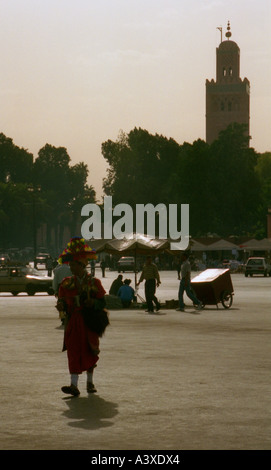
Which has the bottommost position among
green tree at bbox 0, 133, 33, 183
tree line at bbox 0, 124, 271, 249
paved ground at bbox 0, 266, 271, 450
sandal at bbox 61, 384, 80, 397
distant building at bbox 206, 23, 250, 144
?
paved ground at bbox 0, 266, 271, 450

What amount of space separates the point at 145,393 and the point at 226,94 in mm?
177804

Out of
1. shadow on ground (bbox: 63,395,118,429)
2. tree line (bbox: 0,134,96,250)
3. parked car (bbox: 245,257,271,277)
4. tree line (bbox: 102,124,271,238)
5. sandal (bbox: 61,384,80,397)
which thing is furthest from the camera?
tree line (bbox: 0,134,96,250)

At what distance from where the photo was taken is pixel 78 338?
10.5 meters

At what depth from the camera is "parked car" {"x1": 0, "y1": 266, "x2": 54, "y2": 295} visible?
4100cm

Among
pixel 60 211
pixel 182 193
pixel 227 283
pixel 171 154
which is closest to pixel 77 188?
pixel 60 211

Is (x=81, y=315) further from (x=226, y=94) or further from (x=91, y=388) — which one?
(x=226, y=94)

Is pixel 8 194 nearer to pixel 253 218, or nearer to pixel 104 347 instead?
pixel 253 218

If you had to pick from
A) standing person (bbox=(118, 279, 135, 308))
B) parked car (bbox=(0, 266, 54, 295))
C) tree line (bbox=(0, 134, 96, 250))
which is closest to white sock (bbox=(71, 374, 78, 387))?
standing person (bbox=(118, 279, 135, 308))

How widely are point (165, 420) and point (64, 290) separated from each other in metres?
2.67

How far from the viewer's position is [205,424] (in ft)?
27.6

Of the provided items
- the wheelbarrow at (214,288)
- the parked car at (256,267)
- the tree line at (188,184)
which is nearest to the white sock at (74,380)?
the wheelbarrow at (214,288)

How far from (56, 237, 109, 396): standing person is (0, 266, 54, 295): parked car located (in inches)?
1182

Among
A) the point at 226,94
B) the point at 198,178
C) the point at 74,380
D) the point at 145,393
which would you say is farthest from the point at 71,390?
the point at 226,94

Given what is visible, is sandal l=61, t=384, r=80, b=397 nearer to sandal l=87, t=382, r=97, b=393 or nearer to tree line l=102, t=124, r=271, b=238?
sandal l=87, t=382, r=97, b=393
